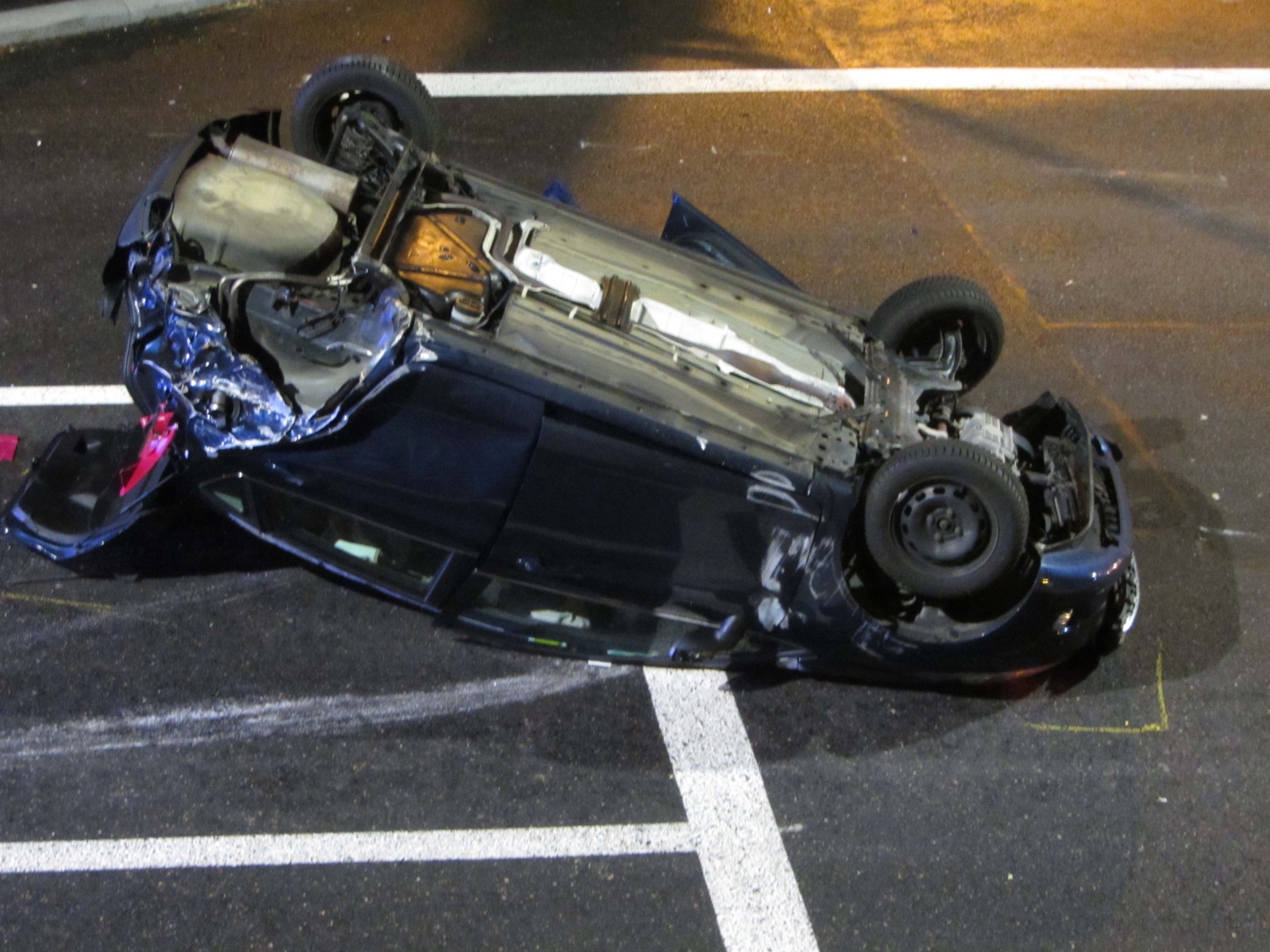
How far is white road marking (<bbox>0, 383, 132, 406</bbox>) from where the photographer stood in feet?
19.2

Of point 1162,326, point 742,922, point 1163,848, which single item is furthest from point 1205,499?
point 742,922

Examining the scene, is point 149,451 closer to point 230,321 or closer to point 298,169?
point 230,321

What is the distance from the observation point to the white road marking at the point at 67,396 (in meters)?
5.86

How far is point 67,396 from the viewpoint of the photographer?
19.3 ft

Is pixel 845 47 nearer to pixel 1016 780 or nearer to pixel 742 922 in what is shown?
pixel 1016 780

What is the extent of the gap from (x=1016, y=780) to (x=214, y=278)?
3.58 metres

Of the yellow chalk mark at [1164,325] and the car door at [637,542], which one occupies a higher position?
the yellow chalk mark at [1164,325]

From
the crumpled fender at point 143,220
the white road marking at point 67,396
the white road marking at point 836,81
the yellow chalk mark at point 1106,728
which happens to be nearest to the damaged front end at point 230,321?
the crumpled fender at point 143,220

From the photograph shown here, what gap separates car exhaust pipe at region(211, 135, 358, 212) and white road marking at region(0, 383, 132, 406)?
145cm

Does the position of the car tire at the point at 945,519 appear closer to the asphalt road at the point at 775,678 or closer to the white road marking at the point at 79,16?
the asphalt road at the point at 775,678

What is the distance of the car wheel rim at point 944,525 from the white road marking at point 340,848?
137cm

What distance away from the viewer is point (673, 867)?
4504 millimetres

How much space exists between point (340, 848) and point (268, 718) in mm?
649

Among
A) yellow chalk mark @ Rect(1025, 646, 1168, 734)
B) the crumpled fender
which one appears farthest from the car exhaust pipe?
Answer: yellow chalk mark @ Rect(1025, 646, 1168, 734)
